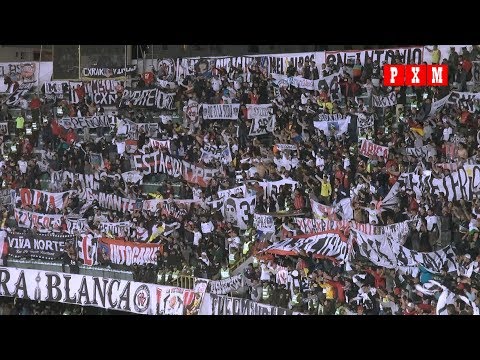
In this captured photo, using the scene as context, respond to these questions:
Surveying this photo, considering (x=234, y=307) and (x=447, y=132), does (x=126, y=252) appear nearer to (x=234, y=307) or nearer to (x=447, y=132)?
(x=234, y=307)

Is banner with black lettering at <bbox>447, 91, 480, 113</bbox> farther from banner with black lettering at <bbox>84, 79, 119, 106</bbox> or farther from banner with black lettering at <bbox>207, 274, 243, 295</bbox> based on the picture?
banner with black lettering at <bbox>84, 79, 119, 106</bbox>

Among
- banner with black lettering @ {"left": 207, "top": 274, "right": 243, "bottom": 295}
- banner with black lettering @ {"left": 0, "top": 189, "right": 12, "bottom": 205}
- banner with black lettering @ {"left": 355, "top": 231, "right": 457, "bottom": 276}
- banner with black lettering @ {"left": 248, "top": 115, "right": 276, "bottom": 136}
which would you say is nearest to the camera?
banner with black lettering @ {"left": 355, "top": 231, "right": 457, "bottom": 276}

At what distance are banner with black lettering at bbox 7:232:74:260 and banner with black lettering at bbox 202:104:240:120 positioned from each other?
276 cm

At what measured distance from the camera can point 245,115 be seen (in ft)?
41.8

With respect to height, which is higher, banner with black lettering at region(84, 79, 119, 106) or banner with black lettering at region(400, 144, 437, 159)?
banner with black lettering at region(84, 79, 119, 106)

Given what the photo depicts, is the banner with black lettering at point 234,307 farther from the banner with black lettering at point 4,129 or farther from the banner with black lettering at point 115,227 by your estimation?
the banner with black lettering at point 4,129

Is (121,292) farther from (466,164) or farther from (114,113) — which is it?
(466,164)

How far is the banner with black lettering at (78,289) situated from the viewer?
38.1 feet

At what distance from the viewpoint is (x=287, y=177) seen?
12.1 meters

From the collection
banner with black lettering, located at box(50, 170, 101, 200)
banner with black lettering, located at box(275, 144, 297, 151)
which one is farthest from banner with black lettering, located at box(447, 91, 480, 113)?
banner with black lettering, located at box(50, 170, 101, 200)

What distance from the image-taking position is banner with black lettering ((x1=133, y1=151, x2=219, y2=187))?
496 inches

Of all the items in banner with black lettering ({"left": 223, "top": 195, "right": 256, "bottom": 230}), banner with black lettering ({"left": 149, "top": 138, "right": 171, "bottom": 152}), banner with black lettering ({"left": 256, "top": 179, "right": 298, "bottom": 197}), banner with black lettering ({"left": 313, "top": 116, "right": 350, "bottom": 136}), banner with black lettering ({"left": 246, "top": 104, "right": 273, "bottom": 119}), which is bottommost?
banner with black lettering ({"left": 223, "top": 195, "right": 256, "bottom": 230})

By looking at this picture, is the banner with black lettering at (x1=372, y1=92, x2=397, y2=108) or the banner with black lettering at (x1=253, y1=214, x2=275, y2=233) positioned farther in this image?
the banner with black lettering at (x1=372, y1=92, x2=397, y2=108)

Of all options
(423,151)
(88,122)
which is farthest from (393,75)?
(88,122)
